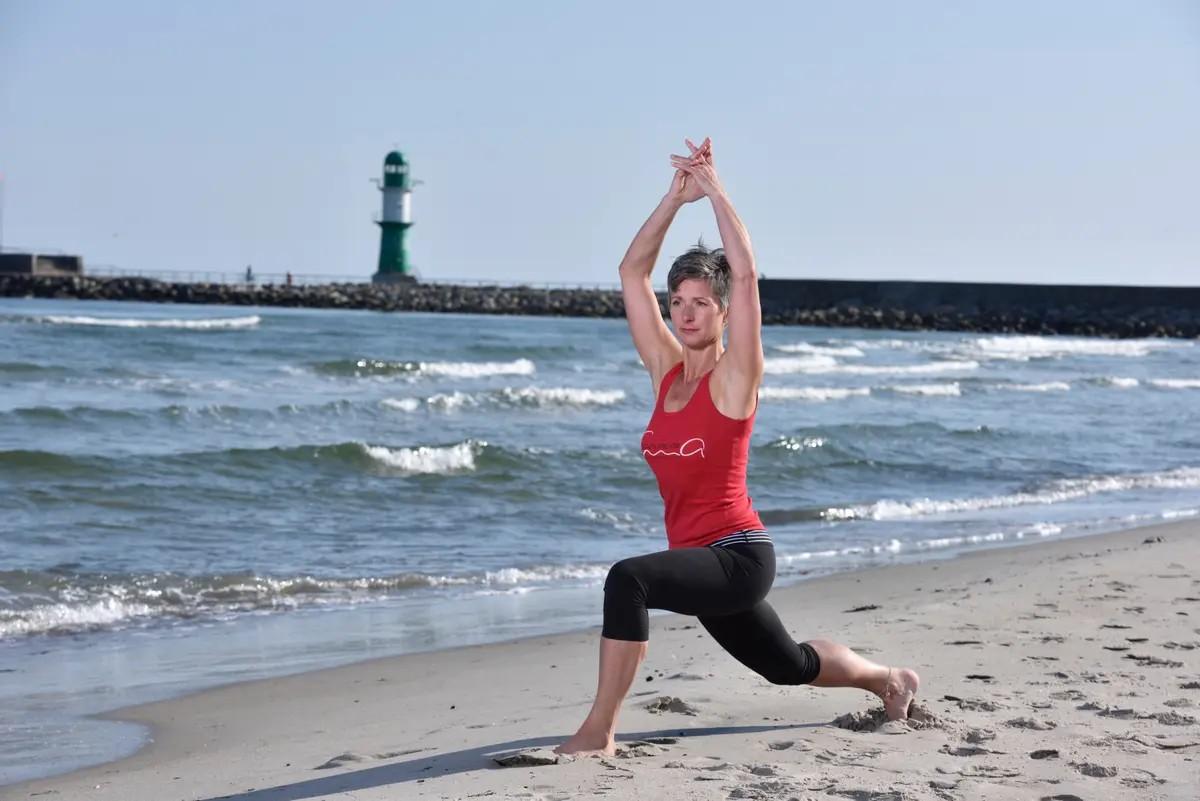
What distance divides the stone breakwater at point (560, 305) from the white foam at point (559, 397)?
42476 mm

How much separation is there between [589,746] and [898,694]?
3.25 feet

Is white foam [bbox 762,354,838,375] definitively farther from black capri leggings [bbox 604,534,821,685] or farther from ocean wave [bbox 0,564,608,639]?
black capri leggings [bbox 604,534,821,685]

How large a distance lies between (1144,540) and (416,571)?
4469 millimetres

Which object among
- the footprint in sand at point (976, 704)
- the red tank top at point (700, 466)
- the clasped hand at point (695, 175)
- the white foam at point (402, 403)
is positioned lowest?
the white foam at point (402, 403)

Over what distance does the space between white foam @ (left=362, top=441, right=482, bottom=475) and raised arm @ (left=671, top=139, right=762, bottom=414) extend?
31.6ft

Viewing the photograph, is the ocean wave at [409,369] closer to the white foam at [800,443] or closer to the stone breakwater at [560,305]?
the white foam at [800,443]

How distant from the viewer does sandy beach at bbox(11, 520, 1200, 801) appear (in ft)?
13.1

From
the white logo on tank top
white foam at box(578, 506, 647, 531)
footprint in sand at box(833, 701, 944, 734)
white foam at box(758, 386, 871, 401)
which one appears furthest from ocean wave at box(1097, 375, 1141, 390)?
the white logo on tank top

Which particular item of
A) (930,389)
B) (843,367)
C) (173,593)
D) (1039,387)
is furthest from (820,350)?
(173,593)

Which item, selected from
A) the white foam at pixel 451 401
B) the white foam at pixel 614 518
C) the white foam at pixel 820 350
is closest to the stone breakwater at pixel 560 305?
the white foam at pixel 820 350

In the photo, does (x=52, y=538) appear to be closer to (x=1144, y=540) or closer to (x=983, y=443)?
(x=1144, y=540)

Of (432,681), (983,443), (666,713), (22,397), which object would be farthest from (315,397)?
(666,713)

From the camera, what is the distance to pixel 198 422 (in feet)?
55.9

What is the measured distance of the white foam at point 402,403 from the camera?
2047cm
